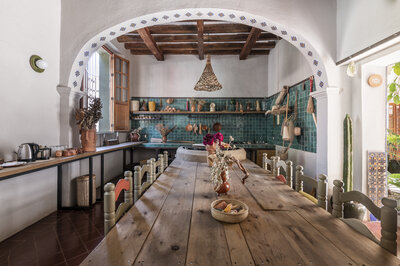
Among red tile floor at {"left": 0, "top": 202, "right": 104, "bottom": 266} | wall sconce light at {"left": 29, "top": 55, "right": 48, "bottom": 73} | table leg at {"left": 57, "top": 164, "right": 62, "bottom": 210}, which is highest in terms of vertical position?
wall sconce light at {"left": 29, "top": 55, "right": 48, "bottom": 73}

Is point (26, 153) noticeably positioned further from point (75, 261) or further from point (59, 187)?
point (75, 261)

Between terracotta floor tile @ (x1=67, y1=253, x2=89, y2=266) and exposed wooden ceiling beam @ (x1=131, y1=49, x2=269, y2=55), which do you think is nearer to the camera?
terracotta floor tile @ (x1=67, y1=253, x2=89, y2=266)

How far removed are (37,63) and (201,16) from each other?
2280mm

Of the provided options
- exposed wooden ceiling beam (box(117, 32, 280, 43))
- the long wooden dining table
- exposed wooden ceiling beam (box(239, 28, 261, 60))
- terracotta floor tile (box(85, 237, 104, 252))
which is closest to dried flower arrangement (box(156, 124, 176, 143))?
exposed wooden ceiling beam (box(117, 32, 280, 43))

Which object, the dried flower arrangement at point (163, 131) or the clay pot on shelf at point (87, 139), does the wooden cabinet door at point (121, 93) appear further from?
the clay pot on shelf at point (87, 139)

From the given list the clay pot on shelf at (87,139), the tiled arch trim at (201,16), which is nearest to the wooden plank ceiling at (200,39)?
the tiled arch trim at (201,16)

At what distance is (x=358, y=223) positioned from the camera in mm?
997

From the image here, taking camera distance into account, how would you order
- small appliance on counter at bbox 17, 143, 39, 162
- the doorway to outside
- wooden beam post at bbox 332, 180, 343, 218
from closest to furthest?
wooden beam post at bbox 332, 180, 343, 218 → small appliance on counter at bbox 17, 143, 39, 162 → the doorway to outside

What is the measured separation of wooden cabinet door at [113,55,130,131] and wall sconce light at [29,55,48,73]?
80.4 inches

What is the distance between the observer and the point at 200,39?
424 centimetres

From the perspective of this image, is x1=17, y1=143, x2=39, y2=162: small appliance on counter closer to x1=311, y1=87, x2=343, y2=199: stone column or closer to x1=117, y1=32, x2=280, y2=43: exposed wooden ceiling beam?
x1=117, y1=32, x2=280, y2=43: exposed wooden ceiling beam

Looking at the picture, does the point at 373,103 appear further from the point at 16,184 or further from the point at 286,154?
the point at 16,184

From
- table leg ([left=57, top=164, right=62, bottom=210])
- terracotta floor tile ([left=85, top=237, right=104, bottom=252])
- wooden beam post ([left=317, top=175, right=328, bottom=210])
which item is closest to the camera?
wooden beam post ([left=317, top=175, right=328, bottom=210])

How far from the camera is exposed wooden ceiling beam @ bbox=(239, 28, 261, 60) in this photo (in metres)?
3.88
